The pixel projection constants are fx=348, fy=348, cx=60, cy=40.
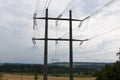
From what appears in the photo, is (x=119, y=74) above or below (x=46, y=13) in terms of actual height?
below

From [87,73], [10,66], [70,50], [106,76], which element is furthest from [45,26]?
[10,66]

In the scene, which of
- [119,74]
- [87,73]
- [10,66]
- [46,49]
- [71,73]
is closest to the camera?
[71,73]

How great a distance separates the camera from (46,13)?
39062 millimetres

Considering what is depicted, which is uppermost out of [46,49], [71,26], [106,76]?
[71,26]

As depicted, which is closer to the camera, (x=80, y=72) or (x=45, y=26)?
(x=45, y=26)

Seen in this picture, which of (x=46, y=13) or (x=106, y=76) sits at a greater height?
(x=46, y=13)

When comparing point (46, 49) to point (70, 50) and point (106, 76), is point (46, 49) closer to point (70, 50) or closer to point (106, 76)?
point (70, 50)

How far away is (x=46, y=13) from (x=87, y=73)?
117481 mm

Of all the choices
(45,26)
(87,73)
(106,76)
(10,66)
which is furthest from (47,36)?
(10,66)

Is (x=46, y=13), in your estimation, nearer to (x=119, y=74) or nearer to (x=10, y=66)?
(x=119, y=74)

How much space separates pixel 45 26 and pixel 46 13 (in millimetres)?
1484

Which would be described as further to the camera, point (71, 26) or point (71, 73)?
point (71, 26)

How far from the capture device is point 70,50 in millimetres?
36438

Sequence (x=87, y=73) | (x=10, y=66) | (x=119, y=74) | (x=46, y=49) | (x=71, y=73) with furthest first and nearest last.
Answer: (x=10, y=66) < (x=87, y=73) < (x=119, y=74) < (x=46, y=49) < (x=71, y=73)
